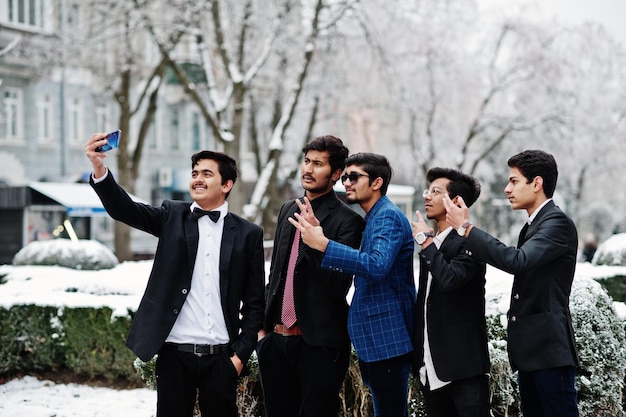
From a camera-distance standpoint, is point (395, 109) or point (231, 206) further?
point (395, 109)

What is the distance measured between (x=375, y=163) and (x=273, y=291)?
3.21ft

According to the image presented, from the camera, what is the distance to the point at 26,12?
78.8 feet

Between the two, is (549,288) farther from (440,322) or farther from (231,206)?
(231,206)

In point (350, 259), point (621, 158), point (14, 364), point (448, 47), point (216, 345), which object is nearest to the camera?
point (350, 259)

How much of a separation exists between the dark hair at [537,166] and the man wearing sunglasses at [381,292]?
2.36 feet

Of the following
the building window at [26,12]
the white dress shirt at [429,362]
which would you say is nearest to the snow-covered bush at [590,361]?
the white dress shirt at [429,362]

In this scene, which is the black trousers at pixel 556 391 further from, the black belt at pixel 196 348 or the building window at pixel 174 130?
the building window at pixel 174 130

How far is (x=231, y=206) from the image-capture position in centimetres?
1705

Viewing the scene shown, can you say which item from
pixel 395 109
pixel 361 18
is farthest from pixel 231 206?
pixel 395 109

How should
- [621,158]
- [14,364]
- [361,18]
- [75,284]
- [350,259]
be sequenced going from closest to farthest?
[350,259] → [14,364] → [75,284] → [361,18] → [621,158]

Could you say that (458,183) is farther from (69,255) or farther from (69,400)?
(69,255)

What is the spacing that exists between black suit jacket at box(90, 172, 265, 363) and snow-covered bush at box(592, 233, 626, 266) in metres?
8.61

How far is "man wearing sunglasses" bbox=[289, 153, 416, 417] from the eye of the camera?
4.12 metres

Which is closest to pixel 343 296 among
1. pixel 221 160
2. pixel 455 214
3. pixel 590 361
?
pixel 455 214
